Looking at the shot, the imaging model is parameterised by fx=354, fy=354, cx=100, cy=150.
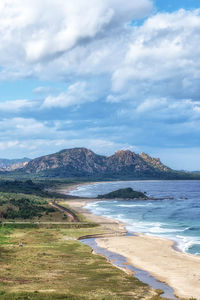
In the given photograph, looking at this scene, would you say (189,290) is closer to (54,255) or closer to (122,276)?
(122,276)

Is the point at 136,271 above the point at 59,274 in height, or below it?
below

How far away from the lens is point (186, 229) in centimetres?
10406

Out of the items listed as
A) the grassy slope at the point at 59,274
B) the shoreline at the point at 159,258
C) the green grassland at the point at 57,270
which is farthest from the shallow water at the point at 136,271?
the grassy slope at the point at 59,274

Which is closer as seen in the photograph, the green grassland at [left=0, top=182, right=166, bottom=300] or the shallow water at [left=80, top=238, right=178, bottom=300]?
the green grassland at [left=0, top=182, right=166, bottom=300]

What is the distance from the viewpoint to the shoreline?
50978 millimetres

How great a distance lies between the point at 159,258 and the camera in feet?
226

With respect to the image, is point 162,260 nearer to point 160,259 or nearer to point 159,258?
point 160,259

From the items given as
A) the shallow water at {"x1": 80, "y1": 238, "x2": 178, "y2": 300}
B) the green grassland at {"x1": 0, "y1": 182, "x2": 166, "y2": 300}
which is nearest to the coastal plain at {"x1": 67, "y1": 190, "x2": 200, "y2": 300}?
the shallow water at {"x1": 80, "y1": 238, "x2": 178, "y2": 300}

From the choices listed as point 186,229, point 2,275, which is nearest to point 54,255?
point 2,275

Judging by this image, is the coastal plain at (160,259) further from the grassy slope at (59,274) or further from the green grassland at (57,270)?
the grassy slope at (59,274)

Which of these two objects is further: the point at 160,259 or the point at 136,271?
the point at 160,259

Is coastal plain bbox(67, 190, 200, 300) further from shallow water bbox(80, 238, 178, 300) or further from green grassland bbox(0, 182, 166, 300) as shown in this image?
green grassland bbox(0, 182, 166, 300)

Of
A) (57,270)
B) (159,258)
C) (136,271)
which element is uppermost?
(57,270)

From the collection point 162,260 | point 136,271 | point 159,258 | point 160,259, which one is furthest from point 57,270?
point 159,258
